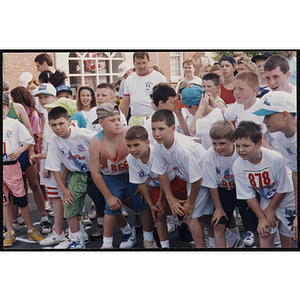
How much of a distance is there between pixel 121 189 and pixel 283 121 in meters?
1.86

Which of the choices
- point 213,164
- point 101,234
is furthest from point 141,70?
point 101,234

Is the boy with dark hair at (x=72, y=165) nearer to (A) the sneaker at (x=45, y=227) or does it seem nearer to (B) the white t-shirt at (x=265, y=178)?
(A) the sneaker at (x=45, y=227)

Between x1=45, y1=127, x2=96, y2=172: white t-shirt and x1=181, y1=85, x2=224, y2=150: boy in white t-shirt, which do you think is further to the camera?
x1=45, y1=127, x2=96, y2=172: white t-shirt

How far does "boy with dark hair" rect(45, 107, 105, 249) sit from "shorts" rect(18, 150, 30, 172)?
0.26m

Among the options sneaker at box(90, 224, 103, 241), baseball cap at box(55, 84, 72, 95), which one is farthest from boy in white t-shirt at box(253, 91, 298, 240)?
sneaker at box(90, 224, 103, 241)

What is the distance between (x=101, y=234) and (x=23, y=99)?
177 cm

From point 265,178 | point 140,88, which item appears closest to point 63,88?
point 140,88

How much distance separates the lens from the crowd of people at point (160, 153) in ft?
12.8

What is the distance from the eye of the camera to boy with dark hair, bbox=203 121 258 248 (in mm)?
3934

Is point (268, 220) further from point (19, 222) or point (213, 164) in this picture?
point (19, 222)

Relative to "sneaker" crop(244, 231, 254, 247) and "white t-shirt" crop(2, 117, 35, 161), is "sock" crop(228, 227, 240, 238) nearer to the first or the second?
"sneaker" crop(244, 231, 254, 247)

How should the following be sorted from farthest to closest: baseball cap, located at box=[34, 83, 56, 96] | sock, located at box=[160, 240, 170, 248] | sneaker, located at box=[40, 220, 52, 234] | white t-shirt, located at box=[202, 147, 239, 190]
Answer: sneaker, located at box=[40, 220, 52, 234] → baseball cap, located at box=[34, 83, 56, 96] → sock, located at box=[160, 240, 170, 248] → white t-shirt, located at box=[202, 147, 239, 190]

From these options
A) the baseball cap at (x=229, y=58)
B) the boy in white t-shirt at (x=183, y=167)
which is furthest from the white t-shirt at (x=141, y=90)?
the baseball cap at (x=229, y=58)

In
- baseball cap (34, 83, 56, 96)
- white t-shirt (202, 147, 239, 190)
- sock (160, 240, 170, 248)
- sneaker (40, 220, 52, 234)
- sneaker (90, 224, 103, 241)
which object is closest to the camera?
white t-shirt (202, 147, 239, 190)
